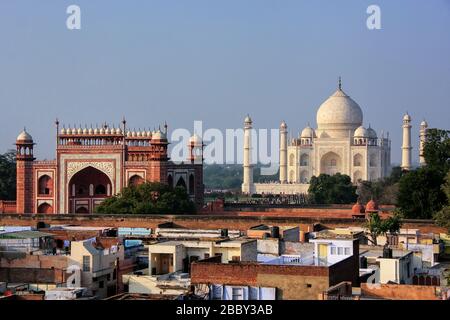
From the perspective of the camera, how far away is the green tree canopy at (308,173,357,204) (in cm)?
3709

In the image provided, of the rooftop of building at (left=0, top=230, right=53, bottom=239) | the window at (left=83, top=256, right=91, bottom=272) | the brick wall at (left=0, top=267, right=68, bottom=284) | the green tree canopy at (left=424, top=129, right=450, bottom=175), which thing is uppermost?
the green tree canopy at (left=424, top=129, right=450, bottom=175)

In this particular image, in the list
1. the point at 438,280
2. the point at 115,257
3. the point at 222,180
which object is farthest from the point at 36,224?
the point at 222,180

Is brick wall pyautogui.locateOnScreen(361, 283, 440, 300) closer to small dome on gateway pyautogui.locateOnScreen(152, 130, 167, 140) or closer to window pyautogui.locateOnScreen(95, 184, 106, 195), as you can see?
small dome on gateway pyautogui.locateOnScreen(152, 130, 167, 140)

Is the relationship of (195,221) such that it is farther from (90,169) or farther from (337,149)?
(337,149)

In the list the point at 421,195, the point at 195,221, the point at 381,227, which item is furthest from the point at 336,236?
the point at 421,195

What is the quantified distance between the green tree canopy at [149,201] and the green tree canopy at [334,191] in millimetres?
13170

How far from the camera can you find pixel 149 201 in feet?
78.7

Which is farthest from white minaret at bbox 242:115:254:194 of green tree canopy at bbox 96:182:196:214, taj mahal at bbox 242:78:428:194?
green tree canopy at bbox 96:182:196:214

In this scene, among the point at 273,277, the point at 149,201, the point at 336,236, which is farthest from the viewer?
the point at 149,201

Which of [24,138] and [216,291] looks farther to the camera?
[24,138]

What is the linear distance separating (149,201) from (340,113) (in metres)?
23.0

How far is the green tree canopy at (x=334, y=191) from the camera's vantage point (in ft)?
122

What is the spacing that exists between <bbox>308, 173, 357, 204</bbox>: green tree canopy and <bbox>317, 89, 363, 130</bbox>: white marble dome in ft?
24.7
